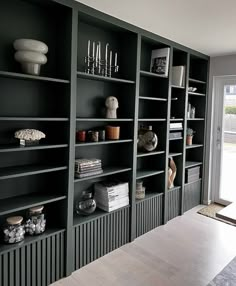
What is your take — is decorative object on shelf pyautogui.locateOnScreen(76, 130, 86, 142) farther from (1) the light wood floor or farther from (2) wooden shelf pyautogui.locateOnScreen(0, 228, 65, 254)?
(1) the light wood floor

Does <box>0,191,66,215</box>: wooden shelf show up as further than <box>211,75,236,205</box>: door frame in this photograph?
No

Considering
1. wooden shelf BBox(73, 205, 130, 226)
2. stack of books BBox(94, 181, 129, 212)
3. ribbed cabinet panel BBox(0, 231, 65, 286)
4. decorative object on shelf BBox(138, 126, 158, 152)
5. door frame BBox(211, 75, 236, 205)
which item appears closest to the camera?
ribbed cabinet panel BBox(0, 231, 65, 286)

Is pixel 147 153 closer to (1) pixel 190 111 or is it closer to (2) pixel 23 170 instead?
(1) pixel 190 111

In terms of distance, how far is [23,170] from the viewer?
194 cm

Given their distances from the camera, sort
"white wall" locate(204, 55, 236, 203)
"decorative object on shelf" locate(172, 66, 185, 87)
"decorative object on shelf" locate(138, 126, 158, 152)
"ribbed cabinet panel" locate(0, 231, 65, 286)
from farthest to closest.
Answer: "white wall" locate(204, 55, 236, 203) < "decorative object on shelf" locate(172, 66, 185, 87) < "decorative object on shelf" locate(138, 126, 158, 152) < "ribbed cabinet panel" locate(0, 231, 65, 286)

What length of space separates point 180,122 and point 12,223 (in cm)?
245

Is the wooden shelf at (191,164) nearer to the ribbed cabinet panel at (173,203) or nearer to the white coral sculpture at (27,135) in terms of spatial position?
the ribbed cabinet panel at (173,203)

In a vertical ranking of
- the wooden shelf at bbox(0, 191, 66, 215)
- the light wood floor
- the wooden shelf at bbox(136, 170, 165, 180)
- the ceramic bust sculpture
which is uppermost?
the ceramic bust sculpture

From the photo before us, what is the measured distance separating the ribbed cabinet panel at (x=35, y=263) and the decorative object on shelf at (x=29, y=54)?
137cm

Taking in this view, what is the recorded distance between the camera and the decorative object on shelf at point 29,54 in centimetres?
186

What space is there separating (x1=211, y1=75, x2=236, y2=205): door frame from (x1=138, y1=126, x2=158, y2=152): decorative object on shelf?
139cm

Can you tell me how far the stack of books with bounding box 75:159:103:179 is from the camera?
2.29m

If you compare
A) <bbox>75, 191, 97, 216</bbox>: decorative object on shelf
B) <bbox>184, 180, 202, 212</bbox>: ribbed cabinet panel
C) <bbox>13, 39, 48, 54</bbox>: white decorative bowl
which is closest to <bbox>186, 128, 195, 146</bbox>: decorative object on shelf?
<bbox>184, 180, 202, 212</bbox>: ribbed cabinet panel

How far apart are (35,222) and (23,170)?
0.46 meters
